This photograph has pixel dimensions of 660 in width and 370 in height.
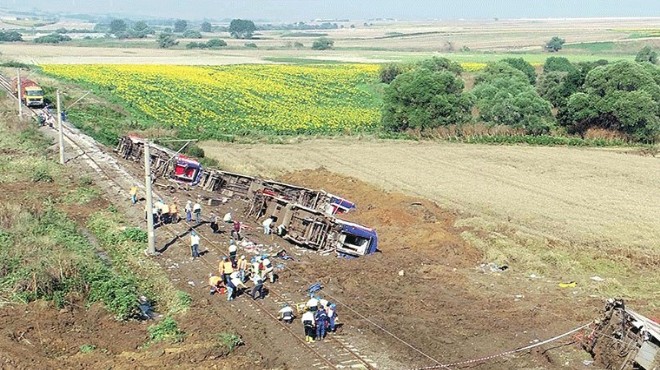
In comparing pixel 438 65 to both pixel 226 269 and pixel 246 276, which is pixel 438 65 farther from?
pixel 226 269

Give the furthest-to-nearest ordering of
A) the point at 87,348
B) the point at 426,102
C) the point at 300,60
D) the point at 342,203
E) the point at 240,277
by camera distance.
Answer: the point at 300,60
the point at 426,102
the point at 342,203
the point at 240,277
the point at 87,348

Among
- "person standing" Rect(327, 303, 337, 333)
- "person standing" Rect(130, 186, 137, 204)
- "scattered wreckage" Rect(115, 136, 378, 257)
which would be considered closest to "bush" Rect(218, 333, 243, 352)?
"person standing" Rect(327, 303, 337, 333)

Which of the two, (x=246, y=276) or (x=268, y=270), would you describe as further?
(x=246, y=276)

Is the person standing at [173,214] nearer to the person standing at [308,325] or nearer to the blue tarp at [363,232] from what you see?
the blue tarp at [363,232]

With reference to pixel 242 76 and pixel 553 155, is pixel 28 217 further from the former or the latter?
pixel 242 76

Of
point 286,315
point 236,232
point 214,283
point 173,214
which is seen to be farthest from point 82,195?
point 286,315

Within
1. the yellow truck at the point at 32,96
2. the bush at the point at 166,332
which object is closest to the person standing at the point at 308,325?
the bush at the point at 166,332

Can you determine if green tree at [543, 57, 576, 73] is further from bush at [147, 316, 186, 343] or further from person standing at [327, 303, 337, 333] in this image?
bush at [147, 316, 186, 343]
